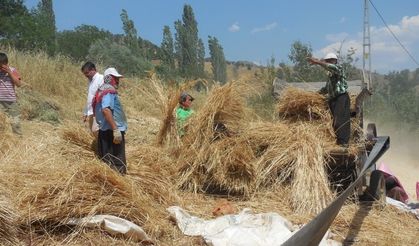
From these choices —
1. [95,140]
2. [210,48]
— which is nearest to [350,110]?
[95,140]

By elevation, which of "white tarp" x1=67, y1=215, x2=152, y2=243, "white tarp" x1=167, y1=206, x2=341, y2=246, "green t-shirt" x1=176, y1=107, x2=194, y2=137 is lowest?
"white tarp" x1=167, y1=206, x2=341, y2=246

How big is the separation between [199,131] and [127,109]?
6954 millimetres

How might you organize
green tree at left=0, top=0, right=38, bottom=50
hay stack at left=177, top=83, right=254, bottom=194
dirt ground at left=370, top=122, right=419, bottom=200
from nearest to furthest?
A: 1. hay stack at left=177, top=83, right=254, bottom=194
2. dirt ground at left=370, top=122, right=419, bottom=200
3. green tree at left=0, top=0, right=38, bottom=50

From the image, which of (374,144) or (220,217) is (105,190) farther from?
(374,144)

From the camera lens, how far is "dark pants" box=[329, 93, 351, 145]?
6406 mm

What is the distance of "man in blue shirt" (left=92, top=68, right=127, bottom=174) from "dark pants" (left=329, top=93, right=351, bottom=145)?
2688mm

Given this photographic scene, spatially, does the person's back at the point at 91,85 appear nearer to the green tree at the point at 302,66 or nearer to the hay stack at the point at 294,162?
the hay stack at the point at 294,162

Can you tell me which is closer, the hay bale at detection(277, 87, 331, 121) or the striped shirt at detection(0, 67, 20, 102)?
the hay bale at detection(277, 87, 331, 121)

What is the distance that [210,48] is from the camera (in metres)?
42.6

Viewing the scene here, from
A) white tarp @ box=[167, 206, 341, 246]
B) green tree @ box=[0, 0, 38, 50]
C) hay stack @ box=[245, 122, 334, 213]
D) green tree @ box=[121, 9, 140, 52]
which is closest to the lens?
white tarp @ box=[167, 206, 341, 246]

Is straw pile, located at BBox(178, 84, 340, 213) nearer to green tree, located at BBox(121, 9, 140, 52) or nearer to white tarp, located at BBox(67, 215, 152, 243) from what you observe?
white tarp, located at BBox(67, 215, 152, 243)

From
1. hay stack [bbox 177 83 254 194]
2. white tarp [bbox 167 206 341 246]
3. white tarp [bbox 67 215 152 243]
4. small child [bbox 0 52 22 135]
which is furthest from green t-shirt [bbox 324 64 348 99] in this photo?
small child [bbox 0 52 22 135]

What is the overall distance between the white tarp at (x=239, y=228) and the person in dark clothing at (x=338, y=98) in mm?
1759

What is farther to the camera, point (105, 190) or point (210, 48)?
point (210, 48)
